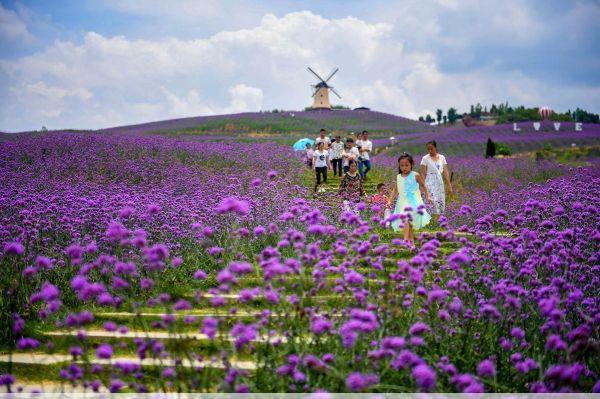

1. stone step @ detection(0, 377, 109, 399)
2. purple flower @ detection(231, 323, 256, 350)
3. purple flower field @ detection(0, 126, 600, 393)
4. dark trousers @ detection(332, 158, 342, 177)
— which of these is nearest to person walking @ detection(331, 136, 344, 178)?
dark trousers @ detection(332, 158, 342, 177)

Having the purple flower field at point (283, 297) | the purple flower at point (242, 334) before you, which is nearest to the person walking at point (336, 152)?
the purple flower field at point (283, 297)

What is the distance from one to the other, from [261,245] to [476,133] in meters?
38.0

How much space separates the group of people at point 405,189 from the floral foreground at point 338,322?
80cm

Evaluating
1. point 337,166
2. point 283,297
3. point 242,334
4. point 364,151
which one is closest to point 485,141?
point 337,166

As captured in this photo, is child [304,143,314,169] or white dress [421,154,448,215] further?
child [304,143,314,169]

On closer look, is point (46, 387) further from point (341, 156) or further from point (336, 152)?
point (336, 152)

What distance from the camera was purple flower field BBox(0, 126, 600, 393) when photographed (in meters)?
3.49

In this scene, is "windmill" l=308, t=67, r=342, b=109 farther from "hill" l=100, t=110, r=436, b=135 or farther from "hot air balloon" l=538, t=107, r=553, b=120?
"hot air balloon" l=538, t=107, r=553, b=120

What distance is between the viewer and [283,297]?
4102 mm

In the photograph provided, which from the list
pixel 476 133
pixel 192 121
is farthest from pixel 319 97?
pixel 476 133

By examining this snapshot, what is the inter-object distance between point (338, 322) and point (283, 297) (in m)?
0.50

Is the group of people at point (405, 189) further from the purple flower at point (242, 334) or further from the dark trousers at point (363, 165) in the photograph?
the purple flower at point (242, 334)

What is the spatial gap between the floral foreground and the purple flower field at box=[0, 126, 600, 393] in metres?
0.02

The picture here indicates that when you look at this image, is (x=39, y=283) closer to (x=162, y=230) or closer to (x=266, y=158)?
(x=162, y=230)
